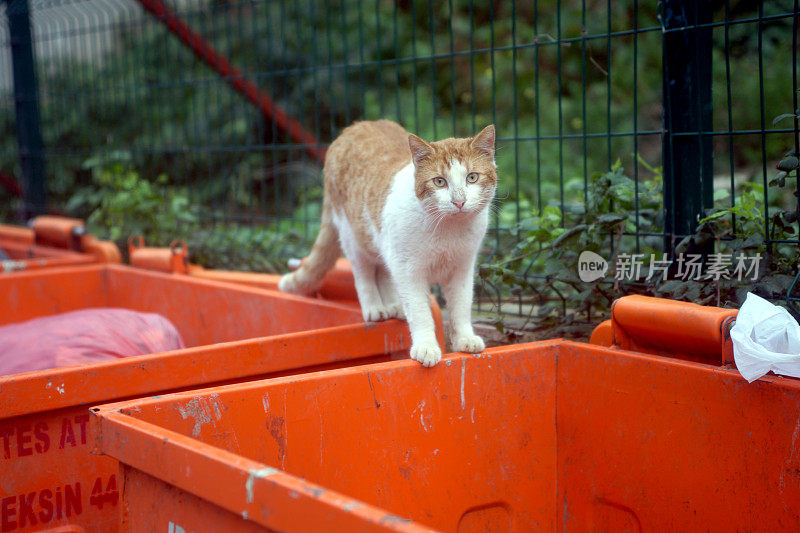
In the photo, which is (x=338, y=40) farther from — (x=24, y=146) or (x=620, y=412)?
(x=620, y=412)

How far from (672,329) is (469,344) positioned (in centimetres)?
52

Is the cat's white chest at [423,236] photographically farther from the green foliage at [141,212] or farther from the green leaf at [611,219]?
the green foliage at [141,212]

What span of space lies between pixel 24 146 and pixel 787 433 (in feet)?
19.0

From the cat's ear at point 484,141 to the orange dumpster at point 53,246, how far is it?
2.21 meters

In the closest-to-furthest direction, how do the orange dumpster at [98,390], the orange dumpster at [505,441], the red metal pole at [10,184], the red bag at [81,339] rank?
the orange dumpster at [505,441] < the orange dumpster at [98,390] < the red bag at [81,339] < the red metal pole at [10,184]

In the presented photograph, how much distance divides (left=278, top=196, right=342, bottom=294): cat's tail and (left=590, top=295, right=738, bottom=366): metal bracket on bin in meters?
1.12

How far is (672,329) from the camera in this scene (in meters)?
1.76

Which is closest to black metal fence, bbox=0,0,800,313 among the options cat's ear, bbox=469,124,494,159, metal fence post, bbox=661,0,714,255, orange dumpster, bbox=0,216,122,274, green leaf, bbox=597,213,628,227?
orange dumpster, bbox=0,216,122,274

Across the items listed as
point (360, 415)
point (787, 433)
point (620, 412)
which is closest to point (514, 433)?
point (620, 412)

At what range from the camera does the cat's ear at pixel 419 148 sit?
82.5 inches

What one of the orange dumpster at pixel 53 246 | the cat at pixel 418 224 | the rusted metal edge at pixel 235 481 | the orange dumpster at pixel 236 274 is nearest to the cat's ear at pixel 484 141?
the cat at pixel 418 224

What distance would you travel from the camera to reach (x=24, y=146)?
589cm

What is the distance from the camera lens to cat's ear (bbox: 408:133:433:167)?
210 centimetres

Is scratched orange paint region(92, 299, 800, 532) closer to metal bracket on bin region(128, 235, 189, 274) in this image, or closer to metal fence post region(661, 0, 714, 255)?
metal fence post region(661, 0, 714, 255)
